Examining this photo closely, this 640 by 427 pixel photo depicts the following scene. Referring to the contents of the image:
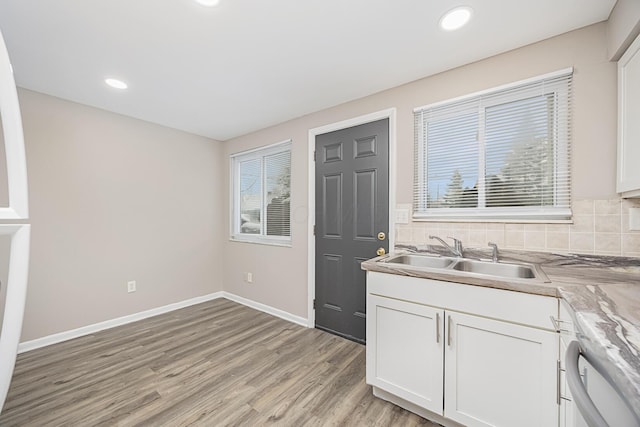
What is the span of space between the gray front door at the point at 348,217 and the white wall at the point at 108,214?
6.22 ft

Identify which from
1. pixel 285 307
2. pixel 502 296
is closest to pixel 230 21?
pixel 502 296

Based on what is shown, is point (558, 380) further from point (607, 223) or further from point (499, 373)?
point (607, 223)

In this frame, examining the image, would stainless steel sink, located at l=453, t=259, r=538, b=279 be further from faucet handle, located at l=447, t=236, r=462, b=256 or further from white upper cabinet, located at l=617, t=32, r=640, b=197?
white upper cabinet, located at l=617, t=32, r=640, b=197

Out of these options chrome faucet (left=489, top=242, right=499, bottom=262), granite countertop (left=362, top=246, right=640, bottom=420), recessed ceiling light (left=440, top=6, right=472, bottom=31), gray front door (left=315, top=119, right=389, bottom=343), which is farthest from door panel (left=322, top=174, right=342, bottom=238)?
recessed ceiling light (left=440, top=6, right=472, bottom=31)

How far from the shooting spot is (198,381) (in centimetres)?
194

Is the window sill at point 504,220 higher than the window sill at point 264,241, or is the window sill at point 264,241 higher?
the window sill at point 504,220

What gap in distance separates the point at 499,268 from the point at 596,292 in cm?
68

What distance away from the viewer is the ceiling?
4.74 feet

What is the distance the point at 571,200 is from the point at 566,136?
15.8 inches

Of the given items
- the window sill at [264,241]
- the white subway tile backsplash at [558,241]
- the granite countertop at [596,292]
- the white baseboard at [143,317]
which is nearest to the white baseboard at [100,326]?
the white baseboard at [143,317]

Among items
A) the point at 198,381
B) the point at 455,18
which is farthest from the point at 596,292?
the point at 198,381

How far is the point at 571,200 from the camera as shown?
62.9 inches

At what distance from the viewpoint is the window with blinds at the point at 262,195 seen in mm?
3254

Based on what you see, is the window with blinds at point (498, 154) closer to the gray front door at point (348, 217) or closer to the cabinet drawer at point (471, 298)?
the gray front door at point (348, 217)
